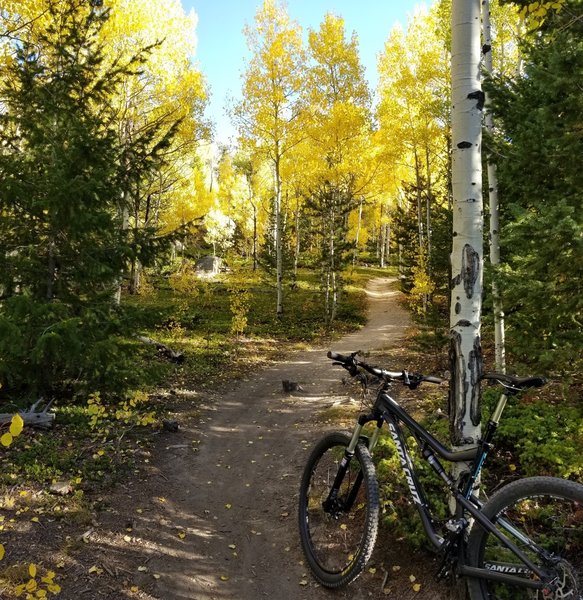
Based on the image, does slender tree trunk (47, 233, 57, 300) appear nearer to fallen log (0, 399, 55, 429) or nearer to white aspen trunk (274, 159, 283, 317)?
fallen log (0, 399, 55, 429)

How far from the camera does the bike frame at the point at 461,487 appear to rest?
2.36 m

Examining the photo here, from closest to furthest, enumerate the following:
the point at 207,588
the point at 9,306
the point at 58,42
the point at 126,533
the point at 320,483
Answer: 1. the point at 207,588
2. the point at 126,533
3. the point at 320,483
4. the point at 9,306
5. the point at 58,42

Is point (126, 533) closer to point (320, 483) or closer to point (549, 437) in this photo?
point (320, 483)

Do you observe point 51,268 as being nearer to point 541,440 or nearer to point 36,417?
point 36,417

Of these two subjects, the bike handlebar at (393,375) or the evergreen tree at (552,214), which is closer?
the bike handlebar at (393,375)

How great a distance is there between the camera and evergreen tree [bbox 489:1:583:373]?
3867mm

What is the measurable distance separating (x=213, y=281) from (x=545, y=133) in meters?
25.1

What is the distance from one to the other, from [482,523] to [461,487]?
0.29 metres

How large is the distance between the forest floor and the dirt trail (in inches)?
0.5

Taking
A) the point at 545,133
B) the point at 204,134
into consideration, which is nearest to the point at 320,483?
the point at 545,133

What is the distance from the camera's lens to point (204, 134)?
17.6 m

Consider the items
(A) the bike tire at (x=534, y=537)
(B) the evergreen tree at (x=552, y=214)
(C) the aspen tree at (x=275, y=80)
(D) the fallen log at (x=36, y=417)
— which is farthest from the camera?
(C) the aspen tree at (x=275, y=80)

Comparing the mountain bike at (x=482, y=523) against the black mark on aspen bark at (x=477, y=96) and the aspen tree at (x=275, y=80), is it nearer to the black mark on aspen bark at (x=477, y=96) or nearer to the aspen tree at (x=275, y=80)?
the black mark on aspen bark at (x=477, y=96)

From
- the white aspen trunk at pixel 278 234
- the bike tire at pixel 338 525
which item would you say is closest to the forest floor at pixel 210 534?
the bike tire at pixel 338 525
